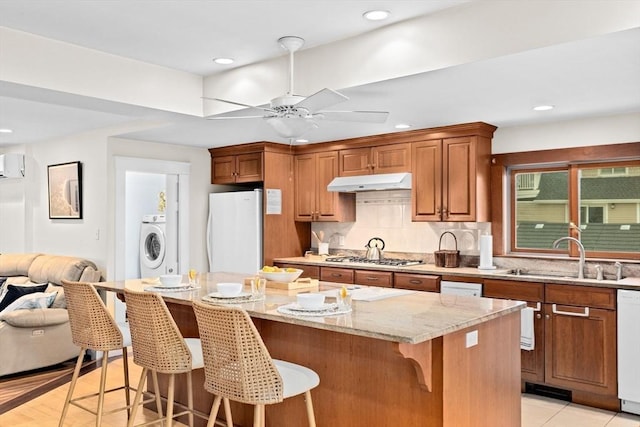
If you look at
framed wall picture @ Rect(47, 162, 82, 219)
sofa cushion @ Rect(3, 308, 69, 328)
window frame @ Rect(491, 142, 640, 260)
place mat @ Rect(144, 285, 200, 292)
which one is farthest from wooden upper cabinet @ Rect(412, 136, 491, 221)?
framed wall picture @ Rect(47, 162, 82, 219)

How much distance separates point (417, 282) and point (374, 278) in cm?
43

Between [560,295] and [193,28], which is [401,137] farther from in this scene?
[193,28]

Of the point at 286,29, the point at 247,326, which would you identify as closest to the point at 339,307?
the point at 247,326

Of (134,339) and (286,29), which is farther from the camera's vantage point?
(286,29)

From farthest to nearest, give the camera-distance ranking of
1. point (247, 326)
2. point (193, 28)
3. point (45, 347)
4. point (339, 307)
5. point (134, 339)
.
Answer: point (45, 347)
point (193, 28)
point (134, 339)
point (339, 307)
point (247, 326)

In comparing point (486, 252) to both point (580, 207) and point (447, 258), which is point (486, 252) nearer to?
point (447, 258)

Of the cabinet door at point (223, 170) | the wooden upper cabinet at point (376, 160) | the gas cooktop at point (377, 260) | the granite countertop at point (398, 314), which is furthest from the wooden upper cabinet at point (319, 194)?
the granite countertop at point (398, 314)

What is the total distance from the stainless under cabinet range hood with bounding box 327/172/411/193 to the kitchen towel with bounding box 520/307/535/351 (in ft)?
5.16

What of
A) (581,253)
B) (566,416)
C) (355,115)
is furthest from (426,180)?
(566,416)

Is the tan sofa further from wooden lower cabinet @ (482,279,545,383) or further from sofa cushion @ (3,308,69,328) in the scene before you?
wooden lower cabinet @ (482,279,545,383)

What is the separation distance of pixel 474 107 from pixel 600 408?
2.40 meters

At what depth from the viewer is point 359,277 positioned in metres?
5.18

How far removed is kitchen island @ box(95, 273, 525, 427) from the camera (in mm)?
2348

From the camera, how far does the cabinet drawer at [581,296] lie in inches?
154
